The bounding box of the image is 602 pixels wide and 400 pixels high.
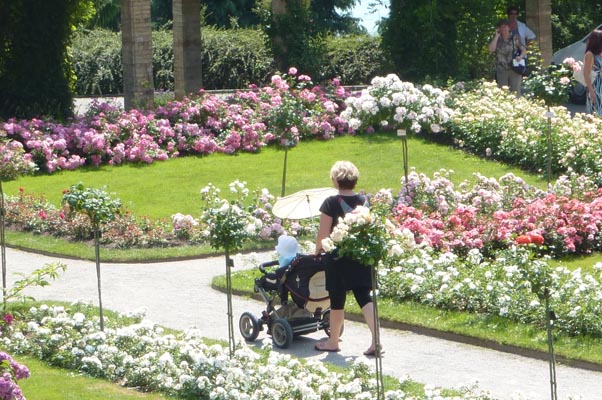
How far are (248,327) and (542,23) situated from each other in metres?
17.3

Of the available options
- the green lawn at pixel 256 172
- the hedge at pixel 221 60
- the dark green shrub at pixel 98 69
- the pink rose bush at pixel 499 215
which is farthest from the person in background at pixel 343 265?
the dark green shrub at pixel 98 69

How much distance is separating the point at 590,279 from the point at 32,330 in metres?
4.66

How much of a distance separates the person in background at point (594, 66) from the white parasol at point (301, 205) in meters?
6.08

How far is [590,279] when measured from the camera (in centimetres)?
961

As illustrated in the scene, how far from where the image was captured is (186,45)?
74.7 feet

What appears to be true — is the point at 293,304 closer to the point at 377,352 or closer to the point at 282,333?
the point at 282,333

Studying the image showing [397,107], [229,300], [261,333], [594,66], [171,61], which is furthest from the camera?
[171,61]

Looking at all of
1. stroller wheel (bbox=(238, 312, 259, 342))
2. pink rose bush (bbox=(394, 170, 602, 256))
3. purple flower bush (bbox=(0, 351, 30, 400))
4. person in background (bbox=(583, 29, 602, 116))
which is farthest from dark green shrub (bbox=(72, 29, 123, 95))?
purple flower bush (bbox=(0, 351, 30, 400))

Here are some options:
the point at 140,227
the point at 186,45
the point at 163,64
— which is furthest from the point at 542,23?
the point at 140,227

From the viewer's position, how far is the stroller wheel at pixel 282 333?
29.7ft

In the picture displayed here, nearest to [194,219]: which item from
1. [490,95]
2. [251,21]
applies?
[490,95]

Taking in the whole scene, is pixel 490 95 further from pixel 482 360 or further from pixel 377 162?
pixel 482 360

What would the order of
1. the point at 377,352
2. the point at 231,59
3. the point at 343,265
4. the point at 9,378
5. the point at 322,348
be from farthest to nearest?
the point at 231,59, the point at 322,348, the point at 343,265, the point at 377,352, the point at 9,378

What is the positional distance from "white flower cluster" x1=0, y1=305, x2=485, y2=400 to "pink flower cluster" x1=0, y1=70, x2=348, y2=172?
8.89m
